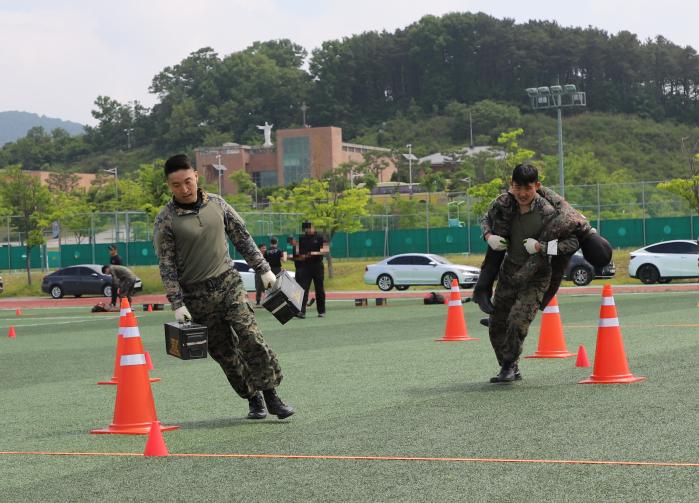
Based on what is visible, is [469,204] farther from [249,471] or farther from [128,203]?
[249,471]

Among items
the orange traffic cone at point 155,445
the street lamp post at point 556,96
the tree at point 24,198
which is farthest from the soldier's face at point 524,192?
the tree at point 24,198

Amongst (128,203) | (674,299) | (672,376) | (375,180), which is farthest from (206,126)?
(672,376)

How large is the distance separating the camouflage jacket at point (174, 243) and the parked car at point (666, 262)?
101ft

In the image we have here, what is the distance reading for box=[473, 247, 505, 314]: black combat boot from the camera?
11.1 metres

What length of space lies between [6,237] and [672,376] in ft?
189

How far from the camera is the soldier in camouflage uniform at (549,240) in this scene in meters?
10.6

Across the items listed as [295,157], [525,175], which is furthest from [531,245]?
[295,157]

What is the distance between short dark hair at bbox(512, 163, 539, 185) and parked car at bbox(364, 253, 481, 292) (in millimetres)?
31193

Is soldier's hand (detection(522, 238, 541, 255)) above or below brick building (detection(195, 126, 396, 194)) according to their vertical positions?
below

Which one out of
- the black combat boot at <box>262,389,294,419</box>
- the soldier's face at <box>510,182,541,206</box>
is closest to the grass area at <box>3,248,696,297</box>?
the soldier's face at <box>510,182,541,206</box>

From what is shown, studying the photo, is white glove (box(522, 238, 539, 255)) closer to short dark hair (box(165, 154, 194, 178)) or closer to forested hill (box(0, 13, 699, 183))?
short dark hair (box(165, 154, 194, 178))

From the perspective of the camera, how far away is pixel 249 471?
720 cm

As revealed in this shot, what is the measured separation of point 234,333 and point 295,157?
144 metres

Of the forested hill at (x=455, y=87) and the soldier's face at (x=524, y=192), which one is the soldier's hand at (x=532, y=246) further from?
the forested hill at (x=455, y=87)
